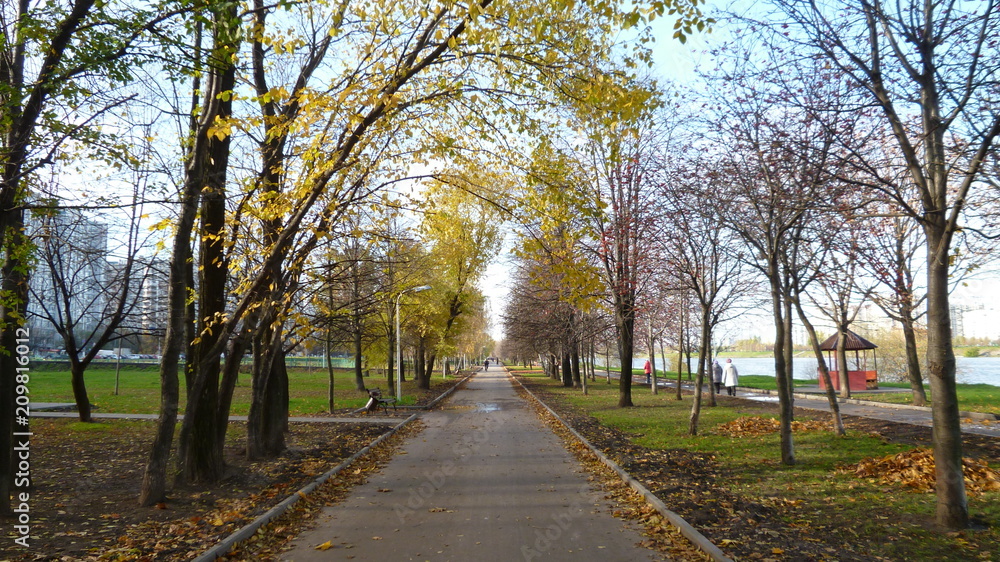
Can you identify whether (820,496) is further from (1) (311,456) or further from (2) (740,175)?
(1) (311,456)

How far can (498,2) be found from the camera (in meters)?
6.40

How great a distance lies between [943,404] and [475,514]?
196 inches

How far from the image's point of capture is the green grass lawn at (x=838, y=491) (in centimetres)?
558

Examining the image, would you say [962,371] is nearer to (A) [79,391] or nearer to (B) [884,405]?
(B) [884,405]

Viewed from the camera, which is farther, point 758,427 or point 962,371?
point 962,371

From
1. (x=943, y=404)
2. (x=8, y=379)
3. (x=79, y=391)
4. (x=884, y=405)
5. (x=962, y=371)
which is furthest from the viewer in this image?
(x=962, y=371)

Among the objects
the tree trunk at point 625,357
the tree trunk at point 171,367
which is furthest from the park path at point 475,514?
the tree trunk at point 625,357

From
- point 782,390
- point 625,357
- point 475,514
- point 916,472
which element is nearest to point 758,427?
point 782,390

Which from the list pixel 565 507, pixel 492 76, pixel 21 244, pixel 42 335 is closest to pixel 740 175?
pixel 492 76

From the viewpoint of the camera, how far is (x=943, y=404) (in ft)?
20.2

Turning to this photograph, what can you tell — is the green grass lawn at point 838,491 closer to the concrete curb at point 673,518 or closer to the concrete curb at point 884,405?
the concrete curb at point 673,518

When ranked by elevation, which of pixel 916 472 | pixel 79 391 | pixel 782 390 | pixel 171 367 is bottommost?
pixel 916 472

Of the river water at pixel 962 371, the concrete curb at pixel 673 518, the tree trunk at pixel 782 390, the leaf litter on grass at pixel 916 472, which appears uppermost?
the tree trunk at pixel 782 390

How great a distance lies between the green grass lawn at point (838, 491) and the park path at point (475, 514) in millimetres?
2097
